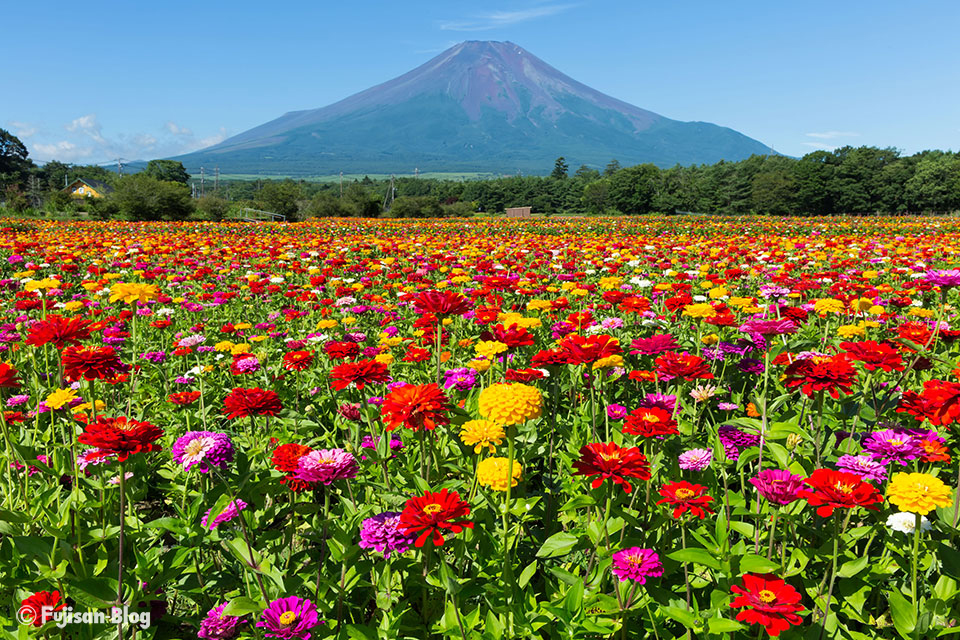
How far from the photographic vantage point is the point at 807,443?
103 inches

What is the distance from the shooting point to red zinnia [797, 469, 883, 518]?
1.39 meters

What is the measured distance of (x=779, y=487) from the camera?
5.46 feet

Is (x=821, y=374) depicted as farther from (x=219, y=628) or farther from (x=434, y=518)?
(x=219, y=628)

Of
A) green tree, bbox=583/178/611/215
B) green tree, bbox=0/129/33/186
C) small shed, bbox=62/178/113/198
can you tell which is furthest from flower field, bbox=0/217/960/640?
green tree, bbox=0/129/33/186

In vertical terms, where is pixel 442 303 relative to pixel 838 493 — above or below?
above

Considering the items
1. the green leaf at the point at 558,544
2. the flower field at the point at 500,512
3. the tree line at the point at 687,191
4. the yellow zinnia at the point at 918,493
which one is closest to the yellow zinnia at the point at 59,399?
the flower field at the point at 500,512

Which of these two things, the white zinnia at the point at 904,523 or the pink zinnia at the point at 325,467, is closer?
the pink zinnia at the point at 325,467

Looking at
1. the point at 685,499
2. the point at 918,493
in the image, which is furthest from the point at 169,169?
the point at 918,493

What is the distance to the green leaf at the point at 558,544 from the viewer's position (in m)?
1.85

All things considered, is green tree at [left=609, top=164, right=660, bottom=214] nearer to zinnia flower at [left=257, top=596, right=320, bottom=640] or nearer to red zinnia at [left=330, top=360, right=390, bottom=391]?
red zinnia at [left=330, top=360, right=390, bottom=391]

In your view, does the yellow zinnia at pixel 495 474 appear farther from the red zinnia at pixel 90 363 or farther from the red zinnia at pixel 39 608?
the red zinnia at pixel 90 363

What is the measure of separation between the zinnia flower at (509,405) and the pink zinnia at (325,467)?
1.56 feet

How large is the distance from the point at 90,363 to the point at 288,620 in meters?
1.33

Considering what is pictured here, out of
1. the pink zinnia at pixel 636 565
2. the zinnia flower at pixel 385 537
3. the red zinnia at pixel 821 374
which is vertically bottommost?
the pink zinnia at pixel 636 565
